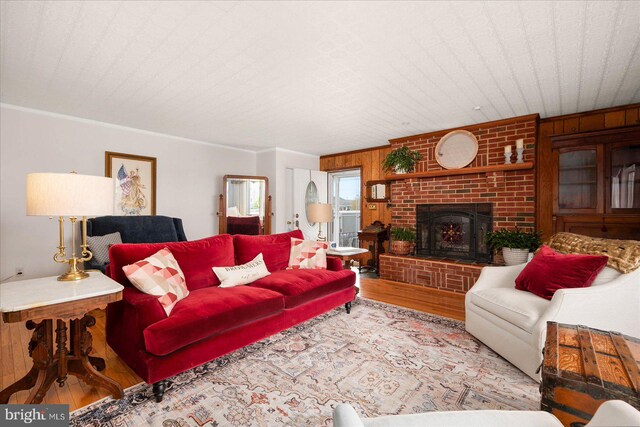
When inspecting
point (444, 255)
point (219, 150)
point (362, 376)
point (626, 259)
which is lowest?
point (362, 376)

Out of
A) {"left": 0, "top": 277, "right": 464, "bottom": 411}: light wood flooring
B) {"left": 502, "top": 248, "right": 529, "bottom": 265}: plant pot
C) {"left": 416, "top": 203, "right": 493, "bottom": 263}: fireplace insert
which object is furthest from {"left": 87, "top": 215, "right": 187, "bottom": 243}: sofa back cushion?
{"left": 502, "top": 248, "right": 529, "bottom": 265}: plant pot

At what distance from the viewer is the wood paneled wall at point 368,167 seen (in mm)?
5578

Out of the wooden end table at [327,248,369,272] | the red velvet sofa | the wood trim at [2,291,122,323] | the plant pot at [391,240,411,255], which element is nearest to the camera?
the wood trim at [2,291,122,323]

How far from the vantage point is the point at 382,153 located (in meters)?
5.59

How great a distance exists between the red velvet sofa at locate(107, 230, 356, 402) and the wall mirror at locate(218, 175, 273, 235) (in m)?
2.50

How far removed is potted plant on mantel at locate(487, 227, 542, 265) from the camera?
3.64 m

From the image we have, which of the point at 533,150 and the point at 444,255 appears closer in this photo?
the point at 533,150

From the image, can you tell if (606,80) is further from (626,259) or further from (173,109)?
(173,109)

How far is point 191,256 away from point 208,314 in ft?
2.46

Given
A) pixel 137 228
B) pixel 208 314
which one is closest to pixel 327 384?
pixel 208 314

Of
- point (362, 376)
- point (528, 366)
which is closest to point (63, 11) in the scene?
point (362, 376)

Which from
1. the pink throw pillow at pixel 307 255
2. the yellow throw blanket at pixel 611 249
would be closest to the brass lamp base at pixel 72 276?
the pink throw pillow at pixel 307 255

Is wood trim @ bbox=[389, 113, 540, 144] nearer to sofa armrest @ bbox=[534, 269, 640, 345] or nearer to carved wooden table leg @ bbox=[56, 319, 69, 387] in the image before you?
sofa armrest @ bbox=[534, 269, 640, 345]

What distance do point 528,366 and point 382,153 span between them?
4.28 m
